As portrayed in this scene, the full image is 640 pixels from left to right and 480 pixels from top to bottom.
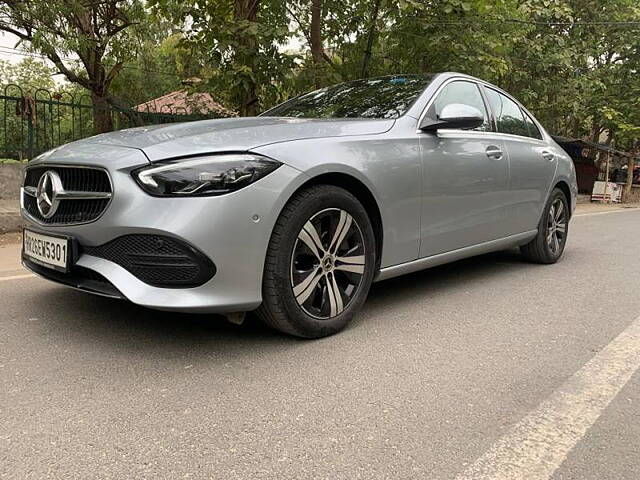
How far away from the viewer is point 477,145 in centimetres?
394

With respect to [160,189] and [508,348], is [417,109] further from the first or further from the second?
[160,189]

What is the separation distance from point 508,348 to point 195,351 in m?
1.62

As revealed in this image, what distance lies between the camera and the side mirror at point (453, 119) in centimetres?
346

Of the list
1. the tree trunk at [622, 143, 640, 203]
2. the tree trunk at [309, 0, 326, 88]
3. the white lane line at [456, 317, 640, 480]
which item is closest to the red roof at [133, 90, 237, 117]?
the tree trunk at [309, 0, 326, 88]

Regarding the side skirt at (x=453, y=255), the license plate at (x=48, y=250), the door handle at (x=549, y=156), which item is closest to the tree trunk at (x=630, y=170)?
the door handle at (x=549, y=156)

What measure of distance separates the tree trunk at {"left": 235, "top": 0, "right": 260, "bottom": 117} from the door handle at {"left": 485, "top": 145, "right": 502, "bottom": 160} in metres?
4.39

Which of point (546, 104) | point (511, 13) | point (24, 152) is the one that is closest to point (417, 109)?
point (24, 152)

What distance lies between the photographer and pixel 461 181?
12.3ft

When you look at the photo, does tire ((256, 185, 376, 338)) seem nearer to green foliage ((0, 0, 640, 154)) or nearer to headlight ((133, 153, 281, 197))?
headlight ((133, 153, 281, 197))

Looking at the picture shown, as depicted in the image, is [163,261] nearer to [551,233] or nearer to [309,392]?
[309,392]

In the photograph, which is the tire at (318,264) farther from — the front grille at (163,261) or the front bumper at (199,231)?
the front grille at (163,261)

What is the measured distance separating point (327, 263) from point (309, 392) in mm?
778

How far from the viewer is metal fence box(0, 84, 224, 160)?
664 cm

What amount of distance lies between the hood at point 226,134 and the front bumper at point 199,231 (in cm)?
15
